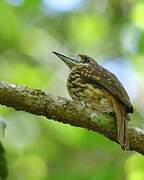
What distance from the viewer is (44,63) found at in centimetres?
707

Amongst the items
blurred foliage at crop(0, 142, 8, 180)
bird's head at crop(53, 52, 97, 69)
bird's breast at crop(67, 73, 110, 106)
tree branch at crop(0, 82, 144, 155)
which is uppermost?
bird's head at crop(53, 52, 97, 69)

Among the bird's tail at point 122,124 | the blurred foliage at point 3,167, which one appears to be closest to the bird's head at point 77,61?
the bird's tail at point 122,124

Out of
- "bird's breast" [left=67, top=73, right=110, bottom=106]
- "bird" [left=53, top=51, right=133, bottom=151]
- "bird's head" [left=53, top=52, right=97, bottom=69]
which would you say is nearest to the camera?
"bird" [left=53, top=51, right=133, bottom=151]

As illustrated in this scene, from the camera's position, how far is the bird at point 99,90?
353 centimetres

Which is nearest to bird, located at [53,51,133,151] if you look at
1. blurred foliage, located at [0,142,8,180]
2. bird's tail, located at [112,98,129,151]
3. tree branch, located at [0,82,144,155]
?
bird's tail, located at [112,98,129,151]

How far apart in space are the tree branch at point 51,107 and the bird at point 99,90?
0.15 metres

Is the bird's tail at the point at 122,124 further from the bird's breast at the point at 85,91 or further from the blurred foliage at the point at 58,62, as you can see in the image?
the blurred foliage at the point at 58,62

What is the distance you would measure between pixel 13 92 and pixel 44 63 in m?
3.99

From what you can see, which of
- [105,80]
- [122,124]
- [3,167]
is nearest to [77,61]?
[105,80]

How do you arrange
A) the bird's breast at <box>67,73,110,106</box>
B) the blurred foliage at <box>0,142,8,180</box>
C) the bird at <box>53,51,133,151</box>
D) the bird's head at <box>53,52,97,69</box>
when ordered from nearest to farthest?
the blurred foliage at <box>0,142,8,180</box>, the bird at <box>53,51,133,151</box>, the bird's breast at <box>67,73,110,106</box>, the bird's head at <box>53,52,97,69</box>

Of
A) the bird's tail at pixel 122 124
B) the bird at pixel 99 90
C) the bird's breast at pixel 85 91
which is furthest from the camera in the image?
the bird's breast at pixel 85 91

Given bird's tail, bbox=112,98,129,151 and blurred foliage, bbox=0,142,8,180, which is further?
bird's tail, bbox=112,98,129,151

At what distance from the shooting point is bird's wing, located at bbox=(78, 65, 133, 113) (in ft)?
11.8

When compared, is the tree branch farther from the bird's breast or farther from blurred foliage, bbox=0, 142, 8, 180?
the bird's breast
